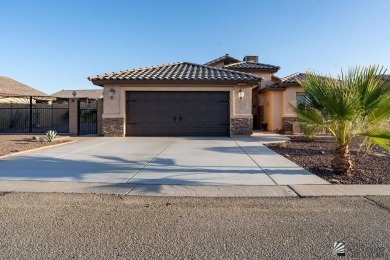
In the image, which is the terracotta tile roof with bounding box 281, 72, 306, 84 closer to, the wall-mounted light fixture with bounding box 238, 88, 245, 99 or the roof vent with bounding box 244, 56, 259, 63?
the wall-mounted light fixture with bounding box 238, 88, 245, 99

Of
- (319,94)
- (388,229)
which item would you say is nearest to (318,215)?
(388,229)

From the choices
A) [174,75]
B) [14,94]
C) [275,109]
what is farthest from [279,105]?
[14,94]

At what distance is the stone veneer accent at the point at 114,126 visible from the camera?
17.1 metres

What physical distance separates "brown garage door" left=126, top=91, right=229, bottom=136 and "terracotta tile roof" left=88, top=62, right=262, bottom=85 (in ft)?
3.09

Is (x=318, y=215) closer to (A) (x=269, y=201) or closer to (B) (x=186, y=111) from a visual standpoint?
(A) (x=269, y=201)

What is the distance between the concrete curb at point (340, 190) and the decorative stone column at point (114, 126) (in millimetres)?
12682

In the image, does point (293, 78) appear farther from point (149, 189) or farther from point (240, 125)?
point (149, 189)

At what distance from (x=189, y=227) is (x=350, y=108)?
451 centimetres

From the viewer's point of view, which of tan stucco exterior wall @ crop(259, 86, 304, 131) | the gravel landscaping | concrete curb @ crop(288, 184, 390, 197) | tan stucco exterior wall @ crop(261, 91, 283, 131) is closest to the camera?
concrete curb @ crop(288, 184, 390, 197)

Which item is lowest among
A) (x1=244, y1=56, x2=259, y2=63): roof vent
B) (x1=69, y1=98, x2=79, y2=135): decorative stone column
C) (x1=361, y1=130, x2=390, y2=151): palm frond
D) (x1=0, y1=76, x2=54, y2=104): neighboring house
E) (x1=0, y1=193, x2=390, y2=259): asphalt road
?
(x1=0, y1=193, x2=390, y2=259): asphalt road

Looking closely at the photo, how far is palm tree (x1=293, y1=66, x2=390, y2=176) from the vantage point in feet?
20.6

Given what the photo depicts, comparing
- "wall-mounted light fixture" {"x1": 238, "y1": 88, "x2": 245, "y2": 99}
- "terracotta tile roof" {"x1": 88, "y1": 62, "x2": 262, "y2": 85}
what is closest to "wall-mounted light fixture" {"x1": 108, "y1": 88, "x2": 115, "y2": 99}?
"terracotta tile roof" {"x1": 88, "y1": 62, "x2": 262, "y2": 85}

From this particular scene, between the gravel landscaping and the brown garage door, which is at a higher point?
the brown garage door

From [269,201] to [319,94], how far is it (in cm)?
304
